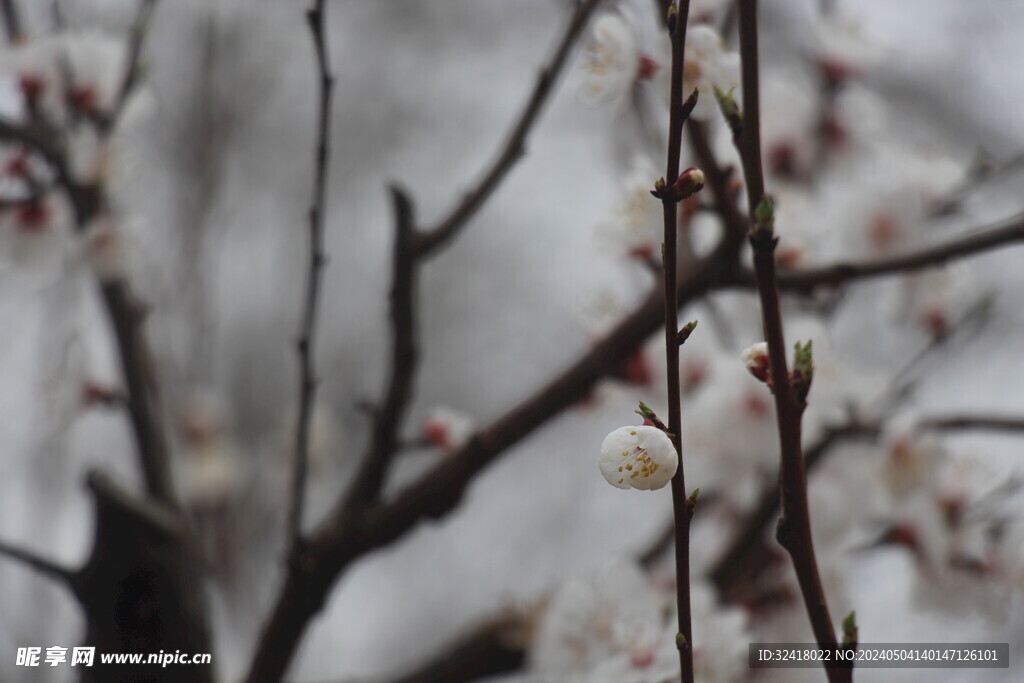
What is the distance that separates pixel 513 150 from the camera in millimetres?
878

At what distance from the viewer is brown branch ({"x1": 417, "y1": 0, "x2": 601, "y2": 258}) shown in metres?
0.86

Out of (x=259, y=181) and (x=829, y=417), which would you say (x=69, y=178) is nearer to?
(x=829, y=417)

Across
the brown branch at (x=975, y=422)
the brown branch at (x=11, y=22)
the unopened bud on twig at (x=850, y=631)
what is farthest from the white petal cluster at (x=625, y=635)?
the brown branch at (x=11, y=22)

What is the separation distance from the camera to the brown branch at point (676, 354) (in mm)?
419

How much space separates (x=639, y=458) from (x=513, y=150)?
486 mm

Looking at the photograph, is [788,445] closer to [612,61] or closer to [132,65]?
[612,61]

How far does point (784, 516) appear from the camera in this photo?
0.46 m

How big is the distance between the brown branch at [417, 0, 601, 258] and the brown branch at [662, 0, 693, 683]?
415 millimetres

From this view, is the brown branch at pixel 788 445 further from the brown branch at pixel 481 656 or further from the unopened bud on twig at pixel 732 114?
the brown branch at pixel 481 656

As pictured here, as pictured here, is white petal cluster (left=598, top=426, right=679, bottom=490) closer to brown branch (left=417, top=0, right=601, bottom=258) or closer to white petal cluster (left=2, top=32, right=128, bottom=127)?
brown branch (left=417, top=0, right=601, bottom=258)

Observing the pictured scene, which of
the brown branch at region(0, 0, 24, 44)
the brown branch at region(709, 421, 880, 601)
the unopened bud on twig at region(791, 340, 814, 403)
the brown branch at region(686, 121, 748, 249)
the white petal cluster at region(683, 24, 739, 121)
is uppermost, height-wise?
the brown branch at region(0, 0, 24, 44)

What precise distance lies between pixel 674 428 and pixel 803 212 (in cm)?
70

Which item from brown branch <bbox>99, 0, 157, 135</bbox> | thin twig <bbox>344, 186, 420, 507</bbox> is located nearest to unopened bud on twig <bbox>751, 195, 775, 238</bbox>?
thin twig <bbox>344, 186, 420, 507</bbox>

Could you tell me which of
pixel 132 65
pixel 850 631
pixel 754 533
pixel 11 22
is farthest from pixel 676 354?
pixel 11 22
